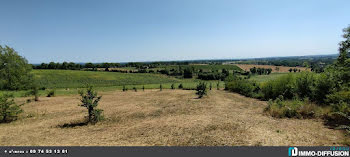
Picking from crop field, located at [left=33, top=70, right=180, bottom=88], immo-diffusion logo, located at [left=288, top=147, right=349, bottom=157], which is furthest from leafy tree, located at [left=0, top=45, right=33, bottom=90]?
immo-diffusion logo, located at [left=288, top=147, right=349, bottom=157]

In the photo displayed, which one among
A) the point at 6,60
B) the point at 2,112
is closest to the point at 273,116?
the point at 2,112

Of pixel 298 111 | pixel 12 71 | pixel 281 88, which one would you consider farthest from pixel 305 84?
pixel 12 71

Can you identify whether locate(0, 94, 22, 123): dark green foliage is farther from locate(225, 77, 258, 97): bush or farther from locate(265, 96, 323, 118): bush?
locate(225, 77, 258, 97): bush

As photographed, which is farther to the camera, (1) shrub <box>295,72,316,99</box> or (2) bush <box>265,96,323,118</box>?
(1) shrub <box>295,72,316,99</box>

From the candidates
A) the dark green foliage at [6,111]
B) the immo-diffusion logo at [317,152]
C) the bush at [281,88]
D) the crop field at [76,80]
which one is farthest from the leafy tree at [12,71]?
the bush at [281,88]

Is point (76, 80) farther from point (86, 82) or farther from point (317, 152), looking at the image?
point (317, 152)

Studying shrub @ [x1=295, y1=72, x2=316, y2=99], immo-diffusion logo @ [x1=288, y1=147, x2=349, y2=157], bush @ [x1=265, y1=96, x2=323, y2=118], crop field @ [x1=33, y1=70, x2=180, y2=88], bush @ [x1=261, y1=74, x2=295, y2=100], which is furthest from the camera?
crop field @ [x1=33, y1=70, x2=180, y2=88]

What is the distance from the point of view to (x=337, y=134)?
21.3 ft

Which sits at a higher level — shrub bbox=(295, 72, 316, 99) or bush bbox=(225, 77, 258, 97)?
shrub bbox=(295, 72, 316, 99)

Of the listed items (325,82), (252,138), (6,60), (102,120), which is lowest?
(102,120)

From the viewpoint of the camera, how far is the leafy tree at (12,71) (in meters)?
31.8

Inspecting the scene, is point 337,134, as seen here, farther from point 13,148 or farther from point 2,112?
point 2,112

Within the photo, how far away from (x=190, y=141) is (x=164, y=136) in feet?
4.51

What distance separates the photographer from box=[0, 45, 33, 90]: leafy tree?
104 ft
